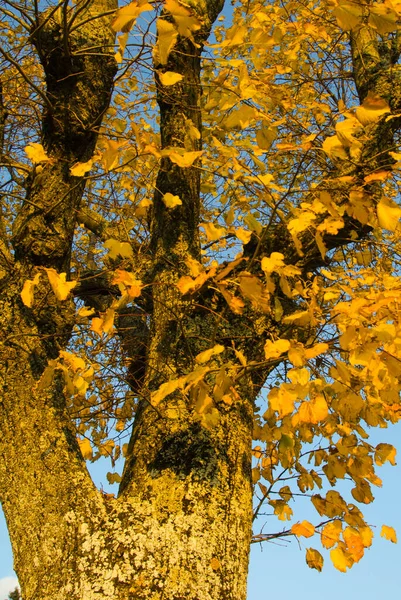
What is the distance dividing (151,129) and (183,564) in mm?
3538

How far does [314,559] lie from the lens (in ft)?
7.46

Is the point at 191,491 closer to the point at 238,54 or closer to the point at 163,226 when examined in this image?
the point at 163,226

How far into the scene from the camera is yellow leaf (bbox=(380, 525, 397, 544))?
8.12 ft

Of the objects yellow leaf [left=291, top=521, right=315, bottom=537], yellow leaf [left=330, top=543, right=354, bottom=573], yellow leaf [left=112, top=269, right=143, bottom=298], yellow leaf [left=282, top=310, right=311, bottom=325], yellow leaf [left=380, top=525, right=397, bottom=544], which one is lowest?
yellow leaf [left=330, top=543, right=354, bottom=573]

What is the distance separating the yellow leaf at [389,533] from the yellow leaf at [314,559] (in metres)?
0.41

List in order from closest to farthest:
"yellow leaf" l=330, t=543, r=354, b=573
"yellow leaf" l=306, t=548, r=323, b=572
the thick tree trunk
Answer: the thick tree trunk, "yellow leaf" l=330, t=543, r=354, b=573, "yellow leaf" l=306, t=548, r=323, b=572

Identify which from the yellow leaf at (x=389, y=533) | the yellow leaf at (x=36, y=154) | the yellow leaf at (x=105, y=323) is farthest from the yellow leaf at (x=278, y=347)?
the yellow leaf at (x=389, y=533)

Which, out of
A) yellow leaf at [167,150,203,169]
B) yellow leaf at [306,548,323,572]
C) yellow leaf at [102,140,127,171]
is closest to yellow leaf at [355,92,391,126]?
yellow leaf at [167,150,203,169]

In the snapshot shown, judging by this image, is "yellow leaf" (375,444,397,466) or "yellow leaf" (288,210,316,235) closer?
"yellow leaf" (288,210,316,235)

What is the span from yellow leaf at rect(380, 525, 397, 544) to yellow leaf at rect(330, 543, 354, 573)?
2.00ft

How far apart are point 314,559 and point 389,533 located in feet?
1.58

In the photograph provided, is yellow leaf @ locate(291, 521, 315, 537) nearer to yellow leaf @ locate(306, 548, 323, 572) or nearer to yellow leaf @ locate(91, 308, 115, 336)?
yellow leaf @ locate(306, 548, 323, 572)

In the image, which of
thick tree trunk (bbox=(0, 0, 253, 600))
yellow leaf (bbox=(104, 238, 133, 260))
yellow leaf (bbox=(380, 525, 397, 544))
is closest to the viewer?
thick tree trunk (bbox=(0, 0, 253, 600))

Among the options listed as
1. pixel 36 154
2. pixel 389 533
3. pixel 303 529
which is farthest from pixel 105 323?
pixel 389 533
